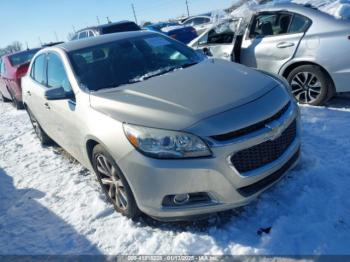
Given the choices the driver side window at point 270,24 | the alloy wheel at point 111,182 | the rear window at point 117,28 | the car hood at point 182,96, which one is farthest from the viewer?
the rear window at point 117,28

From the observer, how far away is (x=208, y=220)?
3.05 m

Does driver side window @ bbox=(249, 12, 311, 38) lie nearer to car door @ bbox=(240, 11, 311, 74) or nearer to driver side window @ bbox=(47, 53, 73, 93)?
car door @ bbox=(240, 11, 311, 74)

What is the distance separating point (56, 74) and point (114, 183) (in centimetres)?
173

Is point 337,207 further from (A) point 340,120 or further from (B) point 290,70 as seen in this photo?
(B) point 290,70

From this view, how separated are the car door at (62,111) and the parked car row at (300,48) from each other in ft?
9.52

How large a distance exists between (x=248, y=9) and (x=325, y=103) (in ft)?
6.60

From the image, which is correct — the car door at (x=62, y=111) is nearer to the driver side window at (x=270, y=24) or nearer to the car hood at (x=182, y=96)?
the car hood at (x=182, y=96)

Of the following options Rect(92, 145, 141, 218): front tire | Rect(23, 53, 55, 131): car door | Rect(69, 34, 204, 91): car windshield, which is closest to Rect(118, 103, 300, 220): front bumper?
Rect(92, 145, 141, 218): front tire

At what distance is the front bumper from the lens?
2.50m

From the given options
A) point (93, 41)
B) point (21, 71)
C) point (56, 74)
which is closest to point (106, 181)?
point (56, 74)

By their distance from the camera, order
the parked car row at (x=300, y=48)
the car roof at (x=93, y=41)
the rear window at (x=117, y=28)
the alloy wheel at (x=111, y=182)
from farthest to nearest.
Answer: the rear window at (x=117, y=28) < the parked car row at (x=300, y=48) < the car roof at (x=93, y=41) < the alloy wheel at (x=111, y=182)

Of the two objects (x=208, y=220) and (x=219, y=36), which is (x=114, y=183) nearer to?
(x=208, y=220)

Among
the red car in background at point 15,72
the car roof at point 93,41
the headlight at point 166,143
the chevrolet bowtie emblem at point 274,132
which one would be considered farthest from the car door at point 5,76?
the chevrolet bowtie emblem at point 274,132

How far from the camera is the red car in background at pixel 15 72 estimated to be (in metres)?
8.27
